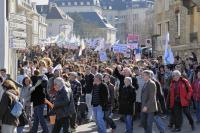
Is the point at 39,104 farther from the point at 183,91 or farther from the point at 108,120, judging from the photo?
the point at 183,91

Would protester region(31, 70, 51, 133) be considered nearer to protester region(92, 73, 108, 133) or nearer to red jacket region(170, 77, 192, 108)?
protester region(92, 73, 108, 133)

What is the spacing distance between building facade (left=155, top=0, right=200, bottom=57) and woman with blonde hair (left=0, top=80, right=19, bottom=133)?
21083mm

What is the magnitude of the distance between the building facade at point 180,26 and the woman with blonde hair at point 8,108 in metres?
21.1

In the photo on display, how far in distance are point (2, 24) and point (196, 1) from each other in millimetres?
19806

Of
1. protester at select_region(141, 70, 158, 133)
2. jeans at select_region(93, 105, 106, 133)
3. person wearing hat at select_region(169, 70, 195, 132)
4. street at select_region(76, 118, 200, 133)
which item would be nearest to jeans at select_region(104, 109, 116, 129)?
jeans at select_region(93, 105, 106, 133)

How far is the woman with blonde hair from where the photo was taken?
41.2 ft

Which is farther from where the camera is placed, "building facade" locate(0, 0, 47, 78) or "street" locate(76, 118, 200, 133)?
"street" locate(76, 118, 200, 133)

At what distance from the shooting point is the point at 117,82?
64.2 feet

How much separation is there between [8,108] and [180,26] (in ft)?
97.1

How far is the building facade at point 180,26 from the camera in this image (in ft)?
123

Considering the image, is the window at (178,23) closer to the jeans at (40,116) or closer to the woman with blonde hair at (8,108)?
the jeans at (40,116)

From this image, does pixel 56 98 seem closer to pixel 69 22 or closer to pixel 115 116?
pixel 115 116

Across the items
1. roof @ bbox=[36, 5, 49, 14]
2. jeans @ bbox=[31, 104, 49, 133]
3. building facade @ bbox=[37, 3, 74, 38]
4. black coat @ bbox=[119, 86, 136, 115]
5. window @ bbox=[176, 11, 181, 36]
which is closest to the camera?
black coat @ bbox=[119, 86, 136, 115]

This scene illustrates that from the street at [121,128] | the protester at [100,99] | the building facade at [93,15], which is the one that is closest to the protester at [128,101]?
the protester at [100,99]
